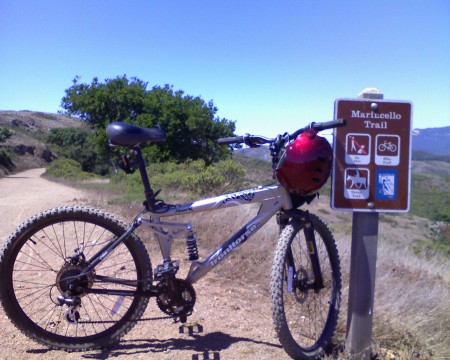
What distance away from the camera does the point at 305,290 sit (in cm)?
305

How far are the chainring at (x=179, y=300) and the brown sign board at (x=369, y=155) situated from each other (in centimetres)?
107

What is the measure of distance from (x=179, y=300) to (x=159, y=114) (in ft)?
77.2

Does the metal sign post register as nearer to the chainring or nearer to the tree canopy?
the chainring

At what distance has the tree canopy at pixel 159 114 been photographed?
968 inches

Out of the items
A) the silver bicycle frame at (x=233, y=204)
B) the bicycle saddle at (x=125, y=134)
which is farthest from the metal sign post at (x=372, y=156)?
the bicycle saddle at (x=125, y=134)

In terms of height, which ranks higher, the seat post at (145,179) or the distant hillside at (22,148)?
the distant hillside at (22,148)

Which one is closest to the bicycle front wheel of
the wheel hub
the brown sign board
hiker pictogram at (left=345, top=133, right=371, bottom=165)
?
the brown sign board

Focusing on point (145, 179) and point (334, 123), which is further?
point (145, 179)

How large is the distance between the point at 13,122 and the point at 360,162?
72754 millimetres

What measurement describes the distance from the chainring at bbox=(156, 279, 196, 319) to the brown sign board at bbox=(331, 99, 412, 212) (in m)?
1.07

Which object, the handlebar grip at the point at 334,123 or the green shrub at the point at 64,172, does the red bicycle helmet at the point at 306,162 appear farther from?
the green shrub at the point at 64,172

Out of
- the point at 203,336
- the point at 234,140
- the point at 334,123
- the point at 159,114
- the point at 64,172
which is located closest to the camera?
the point at 334,123

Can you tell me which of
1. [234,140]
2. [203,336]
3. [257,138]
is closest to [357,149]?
[257,138]

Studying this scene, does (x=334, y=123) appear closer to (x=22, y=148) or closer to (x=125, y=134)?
(x=125, y=134)
